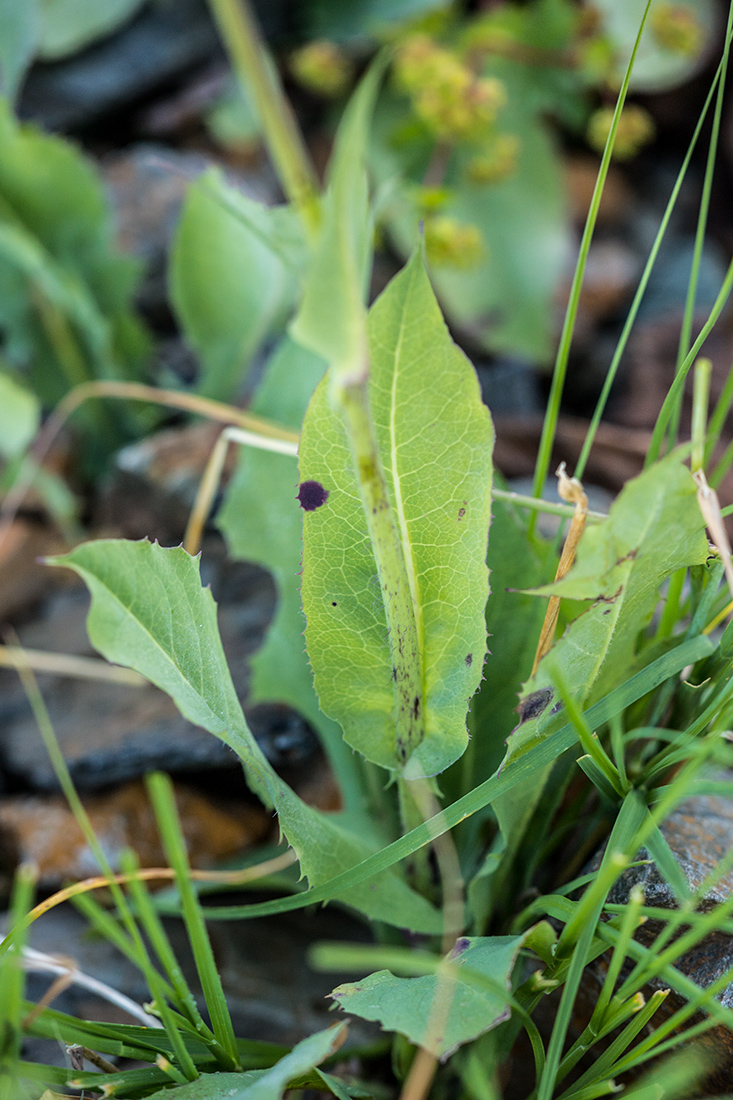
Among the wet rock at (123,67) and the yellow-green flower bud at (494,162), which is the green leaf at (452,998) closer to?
the yellow-green flower bud at (494,162)

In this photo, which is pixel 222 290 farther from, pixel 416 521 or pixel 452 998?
pixel 452 998

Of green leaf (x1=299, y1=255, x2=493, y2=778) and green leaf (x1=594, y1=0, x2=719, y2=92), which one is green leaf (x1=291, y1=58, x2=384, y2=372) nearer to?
green leaf (x1=299, y1=255, x2=493, y2=778)

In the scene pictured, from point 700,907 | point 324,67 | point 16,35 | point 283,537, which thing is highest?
point 16,35

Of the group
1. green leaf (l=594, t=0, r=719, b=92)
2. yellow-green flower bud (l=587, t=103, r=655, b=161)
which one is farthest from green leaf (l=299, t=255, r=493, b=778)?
green leaf (l=594, t=0, r=719, b=92)

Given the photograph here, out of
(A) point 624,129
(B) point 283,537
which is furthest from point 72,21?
(B) point 283,537

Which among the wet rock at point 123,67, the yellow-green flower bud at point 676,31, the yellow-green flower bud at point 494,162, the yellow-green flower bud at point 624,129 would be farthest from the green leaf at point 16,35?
the yellow-green flower bud at point 676,31

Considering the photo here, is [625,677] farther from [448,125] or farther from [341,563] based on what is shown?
[448,125]
